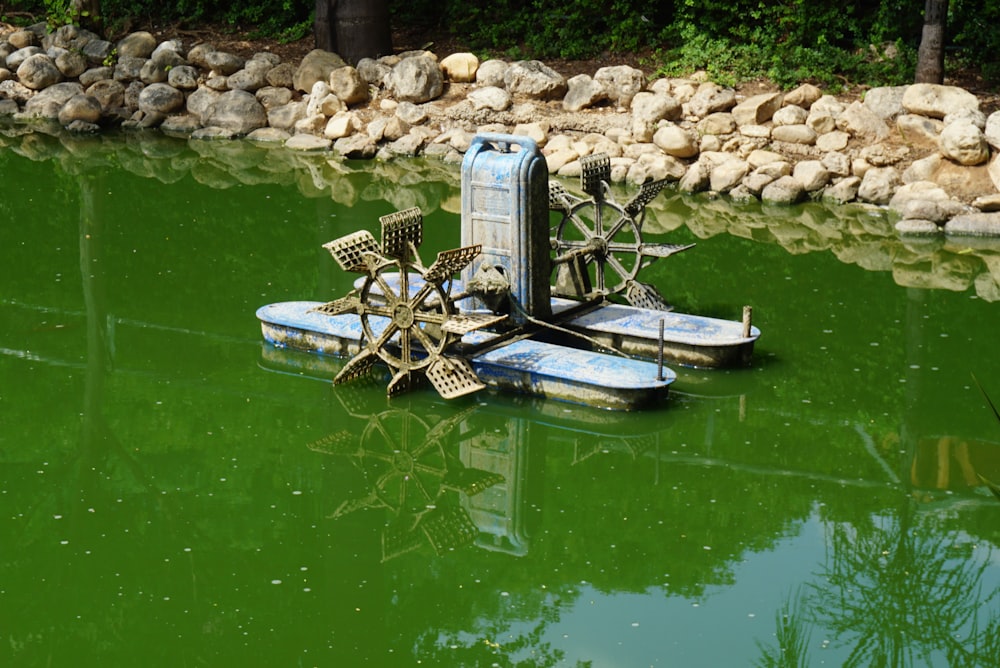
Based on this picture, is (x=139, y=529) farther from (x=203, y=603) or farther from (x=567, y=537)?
(x=567, y=537)

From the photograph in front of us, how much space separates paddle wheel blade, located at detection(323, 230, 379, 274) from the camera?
10.2 metres

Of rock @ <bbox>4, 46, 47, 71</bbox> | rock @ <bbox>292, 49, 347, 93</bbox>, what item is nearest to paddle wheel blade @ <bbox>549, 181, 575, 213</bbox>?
rock @ <bbox>292, 49, 347, 93</bbox>

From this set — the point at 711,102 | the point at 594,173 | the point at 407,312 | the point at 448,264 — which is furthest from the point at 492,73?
the point at 448,264

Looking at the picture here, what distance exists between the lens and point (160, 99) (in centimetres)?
2170

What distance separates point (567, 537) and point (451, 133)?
11.9 metres

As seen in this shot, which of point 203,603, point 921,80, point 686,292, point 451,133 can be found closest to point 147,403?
point 203,603

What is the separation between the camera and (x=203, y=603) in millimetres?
7715

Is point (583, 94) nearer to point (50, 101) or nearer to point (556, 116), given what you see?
point (556, 116)

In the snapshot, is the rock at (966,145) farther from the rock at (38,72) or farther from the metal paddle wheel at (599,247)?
the rock at (38,72)

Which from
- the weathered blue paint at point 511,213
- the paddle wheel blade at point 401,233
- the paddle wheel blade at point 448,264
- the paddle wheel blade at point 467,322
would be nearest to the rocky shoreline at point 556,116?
the weathered blue paint at point 511,213

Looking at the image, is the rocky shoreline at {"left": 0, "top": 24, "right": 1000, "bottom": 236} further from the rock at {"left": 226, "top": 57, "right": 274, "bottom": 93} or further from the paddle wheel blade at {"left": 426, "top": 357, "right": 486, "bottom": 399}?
the paddle wheel blade at {"left": 426, "top": 357, "right": 486, "bottom": 399}

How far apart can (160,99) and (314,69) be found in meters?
2.61

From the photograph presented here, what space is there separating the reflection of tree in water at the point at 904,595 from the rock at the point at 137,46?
17.2m

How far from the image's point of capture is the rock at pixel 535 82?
20016 millimetres
